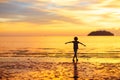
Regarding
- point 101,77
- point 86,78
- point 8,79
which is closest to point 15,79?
point 8,79

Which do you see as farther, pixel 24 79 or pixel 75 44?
pixel 75 44

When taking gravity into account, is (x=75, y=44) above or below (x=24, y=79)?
above

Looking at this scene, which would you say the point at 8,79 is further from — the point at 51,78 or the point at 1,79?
the point at 51,78

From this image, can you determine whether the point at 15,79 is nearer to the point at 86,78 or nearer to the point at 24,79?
the point at 24,79

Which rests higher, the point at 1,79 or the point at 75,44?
the point at 75,44

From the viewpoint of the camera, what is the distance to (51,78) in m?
19.7

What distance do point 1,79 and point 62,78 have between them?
4.37 meters

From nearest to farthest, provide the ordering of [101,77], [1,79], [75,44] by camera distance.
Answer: [1,79] < [101,77] < [75,44]

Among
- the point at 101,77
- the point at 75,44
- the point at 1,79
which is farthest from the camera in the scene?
the point at 75,44

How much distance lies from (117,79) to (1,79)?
27.3 ft

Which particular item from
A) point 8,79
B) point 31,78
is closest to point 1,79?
point 8,79

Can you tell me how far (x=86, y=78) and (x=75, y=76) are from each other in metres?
0.86

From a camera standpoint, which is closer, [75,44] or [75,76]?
[75,76]

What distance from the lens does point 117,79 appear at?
19.4 metres
